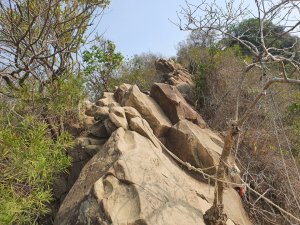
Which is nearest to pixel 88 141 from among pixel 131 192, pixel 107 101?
pixel 107 101

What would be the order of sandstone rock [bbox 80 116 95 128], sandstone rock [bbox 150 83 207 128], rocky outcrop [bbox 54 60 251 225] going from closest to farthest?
rocky outcrop [bbox 54 60 251 225] → sandstone rock [bbox 80 116 95 128] → sandstone rock [bbox 150 83 207 128]

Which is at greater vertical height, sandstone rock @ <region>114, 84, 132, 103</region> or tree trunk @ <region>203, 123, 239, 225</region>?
sandstone rock @ <region>114, 84, 132, 103</region>

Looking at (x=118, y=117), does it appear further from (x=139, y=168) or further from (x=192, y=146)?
(x=139, y=168)

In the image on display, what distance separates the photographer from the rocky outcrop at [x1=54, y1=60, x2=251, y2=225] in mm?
4539

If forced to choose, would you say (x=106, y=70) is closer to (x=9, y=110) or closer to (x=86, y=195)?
(x=9, y=110)

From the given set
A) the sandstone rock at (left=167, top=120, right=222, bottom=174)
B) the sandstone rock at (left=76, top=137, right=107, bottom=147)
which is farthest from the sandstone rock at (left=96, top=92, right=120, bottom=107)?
the sandstone rock at (left=167, top=120, right=222, bottom=174)

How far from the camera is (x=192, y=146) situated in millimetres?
6664

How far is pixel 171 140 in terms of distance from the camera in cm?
696

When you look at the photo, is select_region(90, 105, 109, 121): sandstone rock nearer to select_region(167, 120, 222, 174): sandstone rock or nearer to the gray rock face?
the gray rock face

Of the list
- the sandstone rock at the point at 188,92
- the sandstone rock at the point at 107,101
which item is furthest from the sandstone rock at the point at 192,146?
the sandstone rock at the point at 188,92

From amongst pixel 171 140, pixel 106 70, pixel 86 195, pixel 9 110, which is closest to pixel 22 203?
pixel 86 195

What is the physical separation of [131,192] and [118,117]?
76.5 inches

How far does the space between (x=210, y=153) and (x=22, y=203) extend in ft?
11.2

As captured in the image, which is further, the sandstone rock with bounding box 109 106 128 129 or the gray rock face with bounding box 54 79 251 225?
the sandstone rock with bounding box 109 106 128 129
